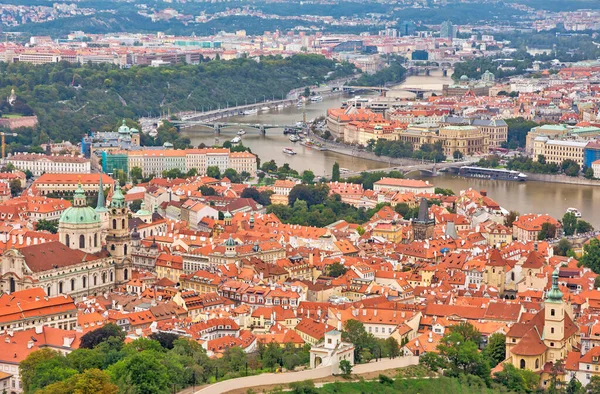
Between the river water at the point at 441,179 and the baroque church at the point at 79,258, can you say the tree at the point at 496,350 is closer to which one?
the baroque church at the point at 79,258

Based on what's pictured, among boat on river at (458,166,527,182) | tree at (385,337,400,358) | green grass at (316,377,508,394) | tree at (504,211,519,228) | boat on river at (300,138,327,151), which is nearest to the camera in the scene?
green grass at (316,377,508,394)

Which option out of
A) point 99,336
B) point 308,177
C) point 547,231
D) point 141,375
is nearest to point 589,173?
point 308,177

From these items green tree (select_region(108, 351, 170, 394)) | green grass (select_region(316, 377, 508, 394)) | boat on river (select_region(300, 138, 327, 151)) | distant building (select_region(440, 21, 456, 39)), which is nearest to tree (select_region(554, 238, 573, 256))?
green grass (select_region(316, 377, 508, 394))

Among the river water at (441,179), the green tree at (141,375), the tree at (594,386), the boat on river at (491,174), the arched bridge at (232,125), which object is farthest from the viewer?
the arched bridge at (232,125)

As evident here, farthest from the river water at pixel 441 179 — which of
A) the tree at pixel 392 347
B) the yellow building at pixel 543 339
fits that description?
the tree at pixel 392 347

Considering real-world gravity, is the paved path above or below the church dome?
below

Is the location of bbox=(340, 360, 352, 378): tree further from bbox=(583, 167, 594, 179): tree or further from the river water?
bbox=(583, 167, 594, 179): tree

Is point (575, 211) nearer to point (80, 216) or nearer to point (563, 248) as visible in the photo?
point (563, 248)
